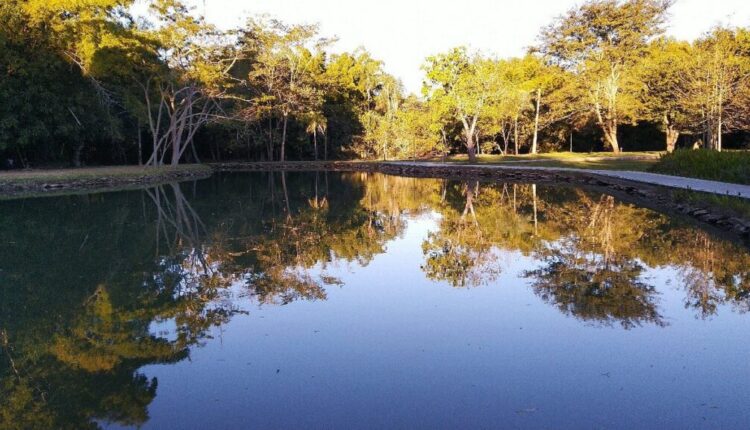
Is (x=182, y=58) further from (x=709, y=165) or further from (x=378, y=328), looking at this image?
(x=378, y=328)

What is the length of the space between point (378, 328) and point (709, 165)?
15665mm

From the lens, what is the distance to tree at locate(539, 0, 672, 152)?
34.7 m

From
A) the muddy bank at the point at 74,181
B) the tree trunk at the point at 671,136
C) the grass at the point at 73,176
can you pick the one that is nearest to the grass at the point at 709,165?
the tree trunk at the point at 671,136

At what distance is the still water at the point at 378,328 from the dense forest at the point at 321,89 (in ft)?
62.3

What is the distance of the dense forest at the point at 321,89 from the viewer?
2781 cm

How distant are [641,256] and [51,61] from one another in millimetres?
29289

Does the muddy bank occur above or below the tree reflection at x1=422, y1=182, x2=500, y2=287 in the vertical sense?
above

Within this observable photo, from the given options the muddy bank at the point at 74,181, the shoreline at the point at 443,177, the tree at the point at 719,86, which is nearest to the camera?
the shoreline at the point at 443,177

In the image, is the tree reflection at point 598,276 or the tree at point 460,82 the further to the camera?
the tree at point 460,82

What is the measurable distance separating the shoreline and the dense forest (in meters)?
3.31

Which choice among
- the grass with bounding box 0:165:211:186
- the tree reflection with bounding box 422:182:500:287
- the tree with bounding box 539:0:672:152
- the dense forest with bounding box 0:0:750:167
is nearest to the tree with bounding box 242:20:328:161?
the dense forest with bounding box 0:0:750:167

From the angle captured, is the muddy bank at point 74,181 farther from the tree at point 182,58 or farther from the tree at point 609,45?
the tree at point 609,45

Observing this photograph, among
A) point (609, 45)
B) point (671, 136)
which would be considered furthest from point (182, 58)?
point (671, 136)

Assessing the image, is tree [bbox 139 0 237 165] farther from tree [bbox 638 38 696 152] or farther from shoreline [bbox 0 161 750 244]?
tree [bbox 638 38 696 152]
